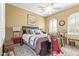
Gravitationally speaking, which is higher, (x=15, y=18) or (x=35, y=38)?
(x=15, y=18)

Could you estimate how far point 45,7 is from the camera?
1826mm

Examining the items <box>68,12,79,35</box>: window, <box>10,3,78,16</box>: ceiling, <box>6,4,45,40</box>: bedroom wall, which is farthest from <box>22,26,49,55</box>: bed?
<box>68,12,79,35</box>: window

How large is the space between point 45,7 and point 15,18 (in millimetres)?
562

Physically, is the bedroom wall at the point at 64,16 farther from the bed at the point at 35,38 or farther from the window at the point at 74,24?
the bed at the point at 35,38

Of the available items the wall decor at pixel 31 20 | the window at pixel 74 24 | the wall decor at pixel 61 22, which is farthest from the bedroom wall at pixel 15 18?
the window at pixel 74 24

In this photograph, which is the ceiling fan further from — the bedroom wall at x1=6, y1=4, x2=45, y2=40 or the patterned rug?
the patterned rug

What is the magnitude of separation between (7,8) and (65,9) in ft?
3.30

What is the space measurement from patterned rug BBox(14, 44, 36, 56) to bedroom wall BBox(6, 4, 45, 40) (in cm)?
23

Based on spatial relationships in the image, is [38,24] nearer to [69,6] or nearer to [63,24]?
[63,24]

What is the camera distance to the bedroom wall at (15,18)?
1790 millimetres

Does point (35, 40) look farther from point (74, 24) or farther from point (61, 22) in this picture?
point (74, 24)

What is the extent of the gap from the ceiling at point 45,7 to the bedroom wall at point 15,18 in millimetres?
72

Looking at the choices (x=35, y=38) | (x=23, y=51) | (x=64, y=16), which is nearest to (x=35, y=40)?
(x=35, y=38)

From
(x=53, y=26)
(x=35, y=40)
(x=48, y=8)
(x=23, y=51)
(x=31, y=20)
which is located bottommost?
(x=23, y=51)
